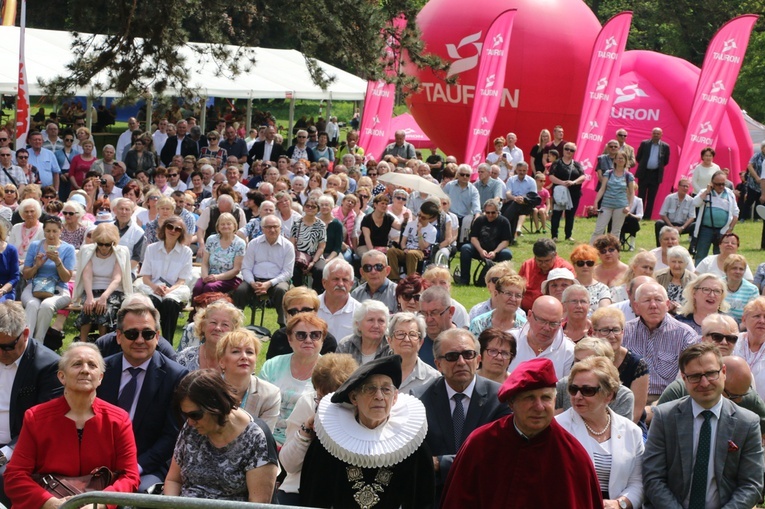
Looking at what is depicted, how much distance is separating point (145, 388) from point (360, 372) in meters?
1.87

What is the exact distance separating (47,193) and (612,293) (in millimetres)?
7979

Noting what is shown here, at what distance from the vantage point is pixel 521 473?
4.50 meters

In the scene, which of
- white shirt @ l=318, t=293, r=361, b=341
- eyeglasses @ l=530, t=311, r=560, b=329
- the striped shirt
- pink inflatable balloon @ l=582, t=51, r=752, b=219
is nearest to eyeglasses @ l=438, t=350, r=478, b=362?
eyeglasses @ l=530, t=311, r=560, b=329

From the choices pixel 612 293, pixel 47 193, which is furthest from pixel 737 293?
pixel 47 193

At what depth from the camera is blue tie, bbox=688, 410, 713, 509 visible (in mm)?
5879

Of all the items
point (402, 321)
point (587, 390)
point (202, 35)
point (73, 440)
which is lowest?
point (73, 440)

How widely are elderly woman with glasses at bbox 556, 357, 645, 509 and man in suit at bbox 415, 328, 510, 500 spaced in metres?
0.42

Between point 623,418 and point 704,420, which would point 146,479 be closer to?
point 623,418

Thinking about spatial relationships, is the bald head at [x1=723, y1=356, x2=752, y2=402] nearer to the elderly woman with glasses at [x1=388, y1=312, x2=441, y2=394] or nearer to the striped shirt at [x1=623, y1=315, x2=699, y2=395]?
the striped shirt at [x1=623, y1=315, x2=699, y2=395]

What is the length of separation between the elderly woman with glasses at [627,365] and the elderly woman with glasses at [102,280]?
5470mm

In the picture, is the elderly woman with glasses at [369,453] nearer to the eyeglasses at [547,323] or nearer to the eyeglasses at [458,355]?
the eyeglasses at [458,355]

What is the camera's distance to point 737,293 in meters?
10.4

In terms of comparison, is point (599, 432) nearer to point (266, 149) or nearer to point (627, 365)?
point (627, 365)

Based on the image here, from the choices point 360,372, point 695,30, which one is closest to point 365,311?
point 360,372
